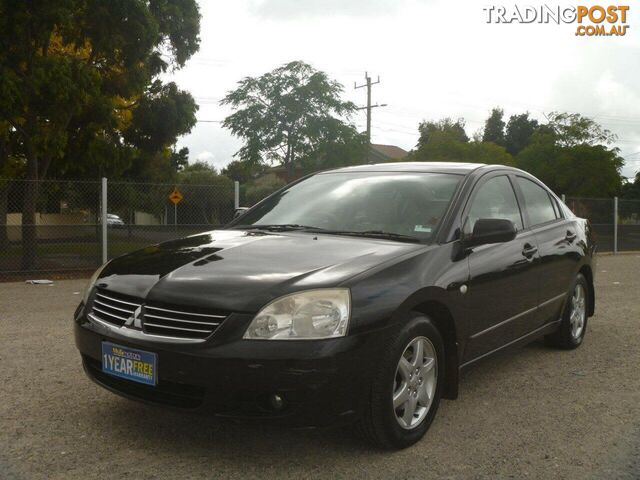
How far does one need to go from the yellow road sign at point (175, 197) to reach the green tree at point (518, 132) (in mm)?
64324

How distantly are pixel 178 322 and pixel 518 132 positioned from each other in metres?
75.6

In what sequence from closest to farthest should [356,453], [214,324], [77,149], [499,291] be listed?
[214,324] → [356,453] → [499,291] → [77,149]

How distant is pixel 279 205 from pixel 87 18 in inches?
405

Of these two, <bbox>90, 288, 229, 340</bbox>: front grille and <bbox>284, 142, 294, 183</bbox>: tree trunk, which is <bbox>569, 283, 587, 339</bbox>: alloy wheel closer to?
<bbox>90, 288, 229, 340</bbox>: front grille

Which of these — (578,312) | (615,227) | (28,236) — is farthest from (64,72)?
(615,227)

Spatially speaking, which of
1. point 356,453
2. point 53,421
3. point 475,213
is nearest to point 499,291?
point 475,213

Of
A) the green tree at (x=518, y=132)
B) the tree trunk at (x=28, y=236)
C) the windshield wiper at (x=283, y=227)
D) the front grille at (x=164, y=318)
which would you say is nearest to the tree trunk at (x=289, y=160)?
the tree trunk at (x=28, y=236)

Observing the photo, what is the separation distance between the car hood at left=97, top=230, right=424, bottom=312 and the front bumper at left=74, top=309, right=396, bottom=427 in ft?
0.70

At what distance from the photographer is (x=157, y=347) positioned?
2994mm

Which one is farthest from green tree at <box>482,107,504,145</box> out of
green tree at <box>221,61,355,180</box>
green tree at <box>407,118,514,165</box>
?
green tree at <box>221,61,355,180</box>

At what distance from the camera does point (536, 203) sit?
17.2ft

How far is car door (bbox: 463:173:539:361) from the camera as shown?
155 inches

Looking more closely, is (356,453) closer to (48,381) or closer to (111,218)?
(48,381)

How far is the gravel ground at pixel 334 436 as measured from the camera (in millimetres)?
3104
